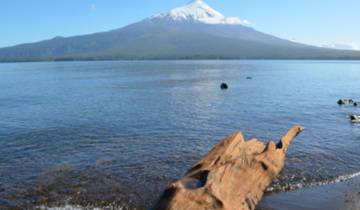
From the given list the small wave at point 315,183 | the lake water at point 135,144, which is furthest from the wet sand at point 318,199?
the lake water at point 135,144

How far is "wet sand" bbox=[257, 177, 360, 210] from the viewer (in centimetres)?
1723

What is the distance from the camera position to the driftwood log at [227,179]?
40.3ft

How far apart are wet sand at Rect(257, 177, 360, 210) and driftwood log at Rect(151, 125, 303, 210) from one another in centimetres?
148

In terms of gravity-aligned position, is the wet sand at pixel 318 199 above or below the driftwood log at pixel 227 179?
below

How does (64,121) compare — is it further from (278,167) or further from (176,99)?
(278,167)

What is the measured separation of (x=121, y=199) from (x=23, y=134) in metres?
19.6

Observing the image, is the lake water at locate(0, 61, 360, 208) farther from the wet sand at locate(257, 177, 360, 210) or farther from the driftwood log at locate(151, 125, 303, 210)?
the driftwood log at locate(151, 125, 303, 210)

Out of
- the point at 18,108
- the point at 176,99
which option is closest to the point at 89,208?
the point at 18,108

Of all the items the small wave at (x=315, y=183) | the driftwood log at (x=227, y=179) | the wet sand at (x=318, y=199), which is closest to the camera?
the driftwood log at (x=227, y=179)

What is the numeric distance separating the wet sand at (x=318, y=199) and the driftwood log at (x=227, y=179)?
1482 millimetres

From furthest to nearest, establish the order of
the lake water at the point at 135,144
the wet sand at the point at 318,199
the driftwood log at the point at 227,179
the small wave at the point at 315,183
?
the lake water at the point at 135,144 < the small wave at the point at 315,183 < the wet sand at the point at 318,199 < the driftwood log at the point at 227,179

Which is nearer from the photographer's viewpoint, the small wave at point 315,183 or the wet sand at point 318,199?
the wet sand at point 318,199

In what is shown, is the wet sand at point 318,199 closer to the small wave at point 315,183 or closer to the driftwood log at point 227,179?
the small wave at point 315,183

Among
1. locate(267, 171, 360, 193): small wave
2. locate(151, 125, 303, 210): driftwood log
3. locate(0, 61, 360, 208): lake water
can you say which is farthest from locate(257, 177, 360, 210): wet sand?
locate(151, 125, 303, 210): driftwood log
